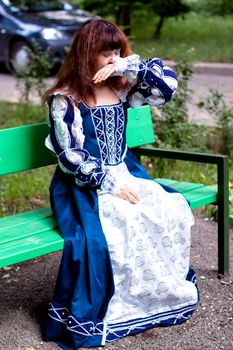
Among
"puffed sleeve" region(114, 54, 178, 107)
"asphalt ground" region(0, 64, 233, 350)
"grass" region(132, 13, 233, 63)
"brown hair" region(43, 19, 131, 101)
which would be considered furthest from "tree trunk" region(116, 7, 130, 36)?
"brown hair" region(43, 19, 131, 101)

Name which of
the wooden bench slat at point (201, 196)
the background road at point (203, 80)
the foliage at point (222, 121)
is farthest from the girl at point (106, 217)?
the background road at point (203, 80)

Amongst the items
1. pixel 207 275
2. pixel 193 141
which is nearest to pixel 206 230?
pixel 207 275

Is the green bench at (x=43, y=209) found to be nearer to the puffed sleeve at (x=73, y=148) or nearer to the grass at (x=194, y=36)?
the puffed sleeve at (x=73, y=148)

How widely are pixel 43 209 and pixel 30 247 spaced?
22.5 inches

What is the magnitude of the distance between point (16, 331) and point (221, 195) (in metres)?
1.29

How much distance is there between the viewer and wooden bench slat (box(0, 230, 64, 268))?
321 centimetres

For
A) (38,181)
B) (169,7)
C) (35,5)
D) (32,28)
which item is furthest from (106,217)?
(169,7)

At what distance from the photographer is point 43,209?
3852 mm

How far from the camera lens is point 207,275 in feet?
13.8

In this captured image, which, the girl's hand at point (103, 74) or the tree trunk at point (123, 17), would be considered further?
the tree trunk at point (123, 17)

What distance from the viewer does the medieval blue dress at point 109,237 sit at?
3332 millimetres

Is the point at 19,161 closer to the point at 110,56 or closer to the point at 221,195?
the point at 110,56

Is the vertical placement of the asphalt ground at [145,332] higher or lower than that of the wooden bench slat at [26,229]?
lower

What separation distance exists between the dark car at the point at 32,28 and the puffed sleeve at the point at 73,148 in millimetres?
8726
